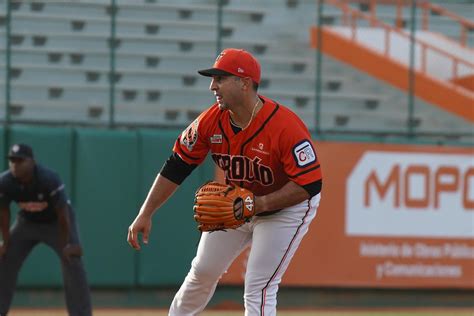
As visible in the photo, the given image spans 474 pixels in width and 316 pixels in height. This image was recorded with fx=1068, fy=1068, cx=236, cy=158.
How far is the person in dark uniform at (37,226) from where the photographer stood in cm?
806

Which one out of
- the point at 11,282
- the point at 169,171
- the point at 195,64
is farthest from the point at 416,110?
the point at 169,171

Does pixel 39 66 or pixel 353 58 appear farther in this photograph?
pixel 353 58

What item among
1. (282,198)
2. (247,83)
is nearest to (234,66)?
(247,83)

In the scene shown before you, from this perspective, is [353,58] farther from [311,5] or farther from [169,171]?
[169,171]

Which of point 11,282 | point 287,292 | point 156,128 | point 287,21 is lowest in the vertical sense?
point 287,292

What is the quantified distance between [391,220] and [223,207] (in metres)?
6.40

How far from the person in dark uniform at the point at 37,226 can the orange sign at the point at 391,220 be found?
12.7ft

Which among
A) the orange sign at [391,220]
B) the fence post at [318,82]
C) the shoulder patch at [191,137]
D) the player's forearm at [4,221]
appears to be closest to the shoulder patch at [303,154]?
the shoulder patch at [191,137]

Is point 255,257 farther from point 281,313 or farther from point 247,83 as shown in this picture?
point 281,313

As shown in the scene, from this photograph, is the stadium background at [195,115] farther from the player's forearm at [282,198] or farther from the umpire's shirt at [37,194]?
the player's forearm at [282,198]

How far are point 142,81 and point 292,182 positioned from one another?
23.0 ft

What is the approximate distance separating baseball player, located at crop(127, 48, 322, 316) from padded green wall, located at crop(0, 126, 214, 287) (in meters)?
5.23

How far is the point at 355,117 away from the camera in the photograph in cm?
1317

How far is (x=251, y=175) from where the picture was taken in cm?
597
